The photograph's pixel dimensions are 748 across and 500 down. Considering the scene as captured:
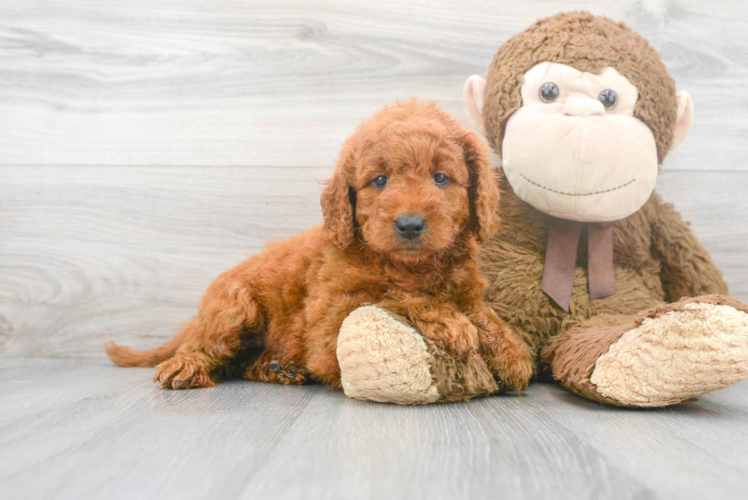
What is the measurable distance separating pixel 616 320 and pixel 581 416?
1.27ft

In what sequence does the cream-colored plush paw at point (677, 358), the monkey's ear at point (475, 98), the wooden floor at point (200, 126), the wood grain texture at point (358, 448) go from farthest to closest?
the wooden floor at point (200, 126) → the monkey's ear at point (475, 98) → the cream-colored plush paw at point (677, 358) → the wood grain texture at point (358, 448)

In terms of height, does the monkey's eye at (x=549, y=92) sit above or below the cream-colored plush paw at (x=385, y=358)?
above

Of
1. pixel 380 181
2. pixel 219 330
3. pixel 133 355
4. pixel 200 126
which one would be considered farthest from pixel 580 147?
pixel 133 355

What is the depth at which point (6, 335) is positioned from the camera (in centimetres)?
196

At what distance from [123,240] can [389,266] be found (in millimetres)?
1124

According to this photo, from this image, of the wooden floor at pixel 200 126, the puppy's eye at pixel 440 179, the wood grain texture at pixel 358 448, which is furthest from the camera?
the wooden floor at pixel 200 126

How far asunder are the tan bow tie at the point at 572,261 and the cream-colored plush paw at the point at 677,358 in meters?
0.31

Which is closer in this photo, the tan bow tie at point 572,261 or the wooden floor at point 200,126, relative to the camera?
the tan bow tie at point 572,261

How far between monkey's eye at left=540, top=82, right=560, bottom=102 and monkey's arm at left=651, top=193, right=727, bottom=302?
46cm

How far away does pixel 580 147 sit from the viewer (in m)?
1.39

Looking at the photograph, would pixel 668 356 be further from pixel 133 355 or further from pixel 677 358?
pixel 133 355

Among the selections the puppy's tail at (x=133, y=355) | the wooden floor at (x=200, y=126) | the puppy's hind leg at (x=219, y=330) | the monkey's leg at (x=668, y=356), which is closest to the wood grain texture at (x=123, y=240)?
the wooden floor at (x=200, y=126)

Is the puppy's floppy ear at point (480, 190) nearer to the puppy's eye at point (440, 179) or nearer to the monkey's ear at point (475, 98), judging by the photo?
the puppy's eye at point (440, 179)

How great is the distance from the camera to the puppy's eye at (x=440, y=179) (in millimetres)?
1254
